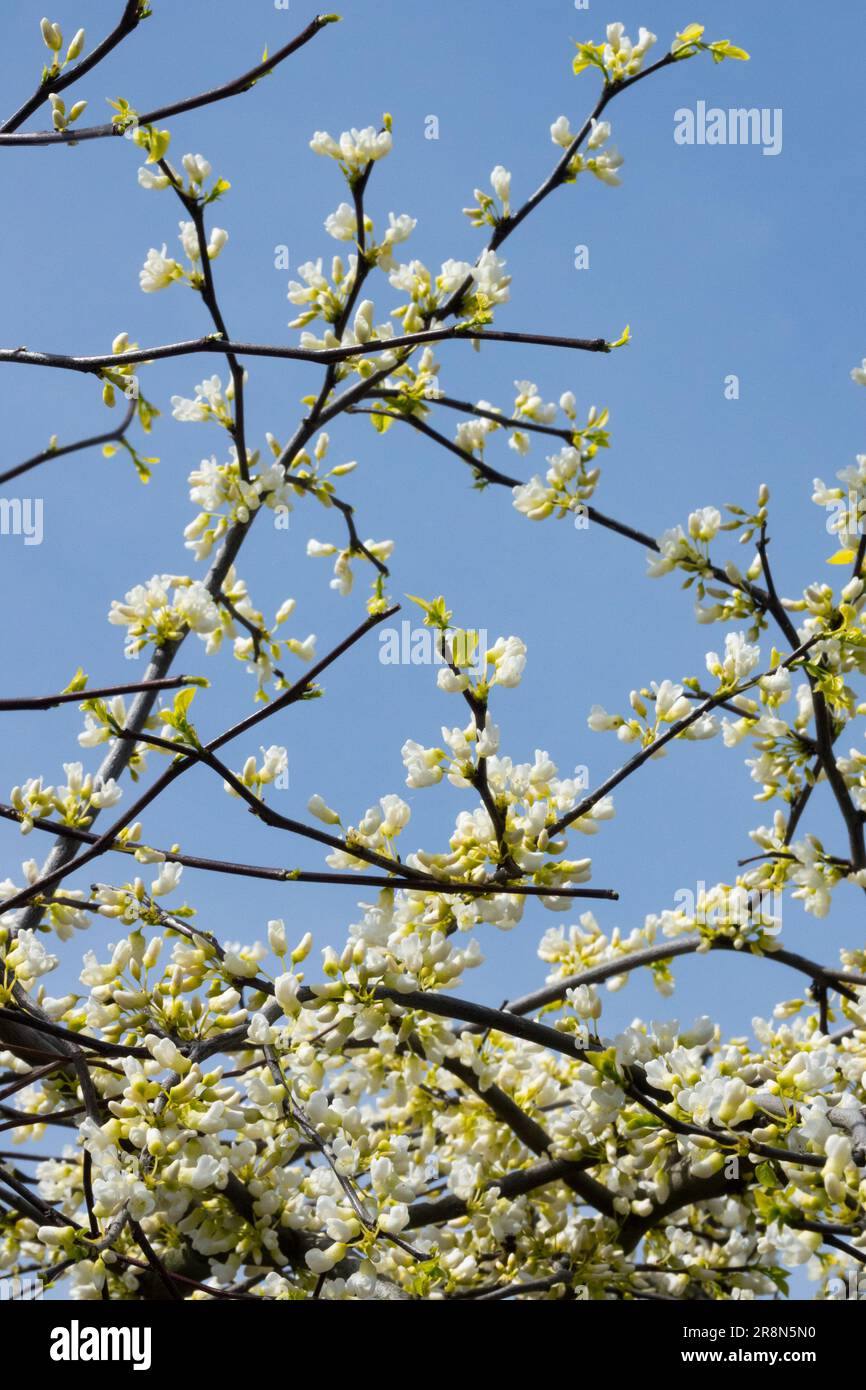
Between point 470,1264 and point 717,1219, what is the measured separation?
149 centimetres

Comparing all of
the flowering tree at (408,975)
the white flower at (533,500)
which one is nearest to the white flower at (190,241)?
the flowering tree at (408,975)

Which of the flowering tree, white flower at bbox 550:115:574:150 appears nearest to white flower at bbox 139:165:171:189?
the flowering tree

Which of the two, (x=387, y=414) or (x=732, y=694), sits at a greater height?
(x=387, y=414)

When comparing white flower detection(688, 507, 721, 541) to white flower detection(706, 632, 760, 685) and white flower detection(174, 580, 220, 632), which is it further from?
white flower detection(174, 580, 220, 632)

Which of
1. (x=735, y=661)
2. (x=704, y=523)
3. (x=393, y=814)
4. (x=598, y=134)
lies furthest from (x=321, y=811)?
(x=598, y=134)

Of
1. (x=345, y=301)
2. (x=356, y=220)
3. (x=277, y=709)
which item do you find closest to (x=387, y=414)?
(x=345, y=301)

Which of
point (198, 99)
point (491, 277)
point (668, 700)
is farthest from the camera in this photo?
point (491, 277)

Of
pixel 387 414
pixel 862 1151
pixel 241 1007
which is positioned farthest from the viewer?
pixel 387 414

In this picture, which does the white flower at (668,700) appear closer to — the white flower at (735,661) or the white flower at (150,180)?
the white flower at (735,661)

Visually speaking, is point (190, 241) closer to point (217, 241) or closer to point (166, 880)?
point (217, 241)
